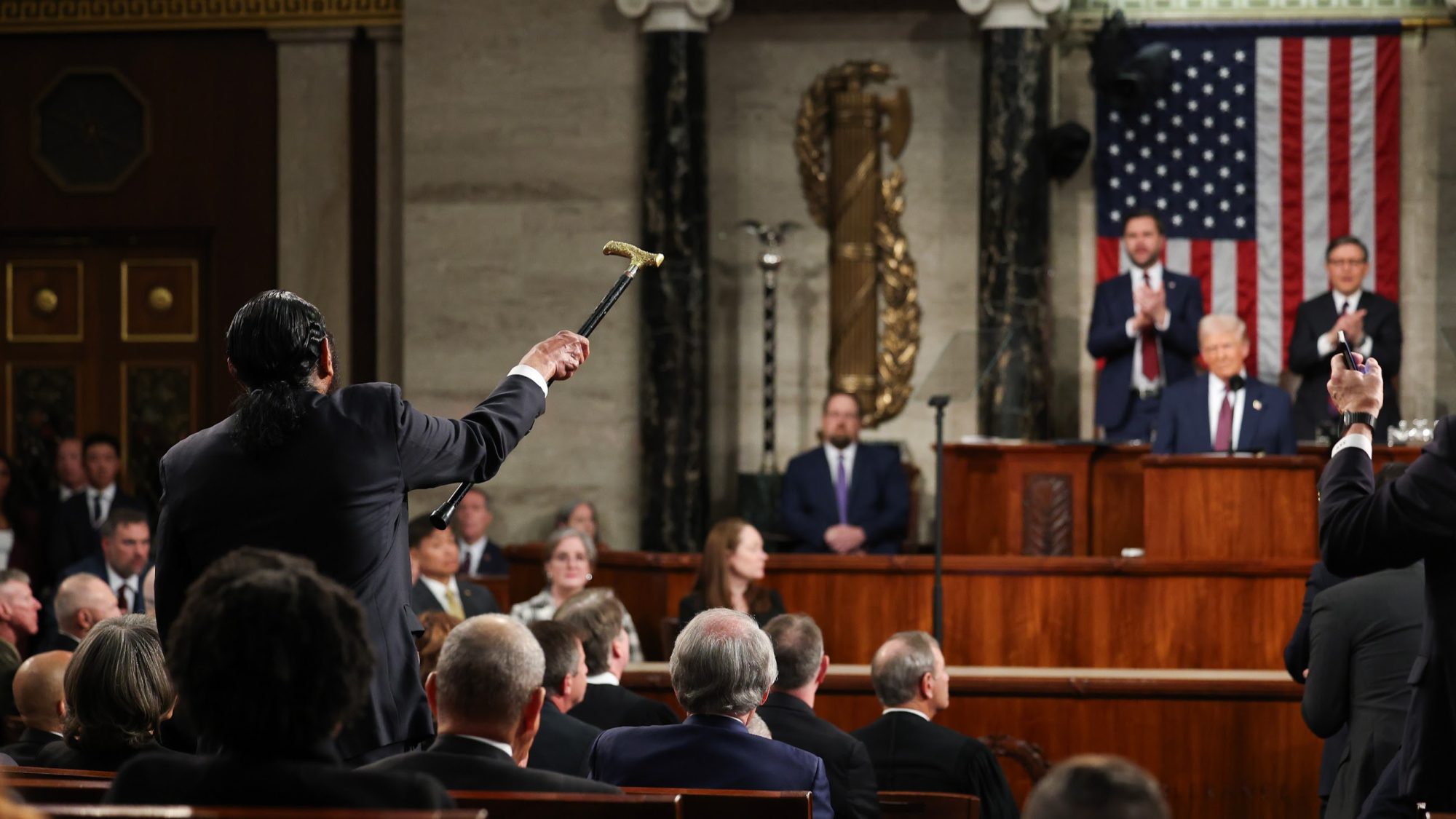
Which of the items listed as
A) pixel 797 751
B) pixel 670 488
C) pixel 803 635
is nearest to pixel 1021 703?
pixel 803 635

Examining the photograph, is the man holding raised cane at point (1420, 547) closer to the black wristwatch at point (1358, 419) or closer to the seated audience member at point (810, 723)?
the black wristwatch at point (1358, 419)

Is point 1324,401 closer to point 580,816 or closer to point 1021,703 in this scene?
point 1021,703

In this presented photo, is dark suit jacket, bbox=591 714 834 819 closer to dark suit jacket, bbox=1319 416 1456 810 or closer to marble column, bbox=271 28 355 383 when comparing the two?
dark suit jacket, bbox=1319 416 1456 810

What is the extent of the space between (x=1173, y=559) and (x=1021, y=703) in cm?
118

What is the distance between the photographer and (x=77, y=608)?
229 inches

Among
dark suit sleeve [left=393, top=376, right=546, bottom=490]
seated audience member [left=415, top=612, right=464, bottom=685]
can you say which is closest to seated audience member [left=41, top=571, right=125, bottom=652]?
seated audience member [left=415, top=612, right=464, bottom=685]

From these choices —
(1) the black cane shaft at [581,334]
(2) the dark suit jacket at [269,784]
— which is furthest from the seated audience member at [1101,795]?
(1) the black cane shaft at [581,334]

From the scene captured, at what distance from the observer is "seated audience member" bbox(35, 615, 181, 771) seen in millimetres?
3600

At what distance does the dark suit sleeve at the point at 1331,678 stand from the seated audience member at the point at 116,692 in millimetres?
3088

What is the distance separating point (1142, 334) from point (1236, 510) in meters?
2.42

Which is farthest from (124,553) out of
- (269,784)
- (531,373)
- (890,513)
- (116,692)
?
(269,784)

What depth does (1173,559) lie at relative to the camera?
745 centimetres

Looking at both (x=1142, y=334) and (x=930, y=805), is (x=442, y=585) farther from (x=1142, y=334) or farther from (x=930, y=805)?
(x=1142, y=334)

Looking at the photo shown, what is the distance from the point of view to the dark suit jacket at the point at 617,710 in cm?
523
